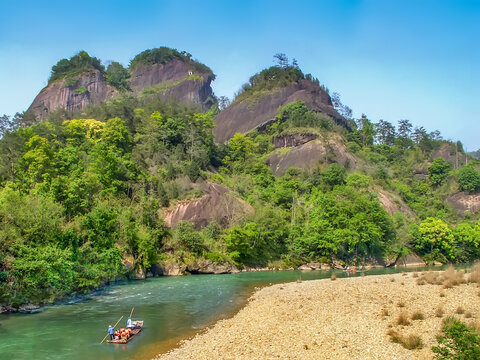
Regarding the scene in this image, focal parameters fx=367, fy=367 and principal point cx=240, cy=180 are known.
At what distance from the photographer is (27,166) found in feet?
158

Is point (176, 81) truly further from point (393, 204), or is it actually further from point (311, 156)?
point (393, 204)

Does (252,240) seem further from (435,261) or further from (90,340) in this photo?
(90,340)

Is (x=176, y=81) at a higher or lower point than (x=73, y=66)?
lower

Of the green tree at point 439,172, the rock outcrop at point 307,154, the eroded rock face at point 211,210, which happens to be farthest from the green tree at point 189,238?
the green tree at point 439,172

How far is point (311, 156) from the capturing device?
3415 inches

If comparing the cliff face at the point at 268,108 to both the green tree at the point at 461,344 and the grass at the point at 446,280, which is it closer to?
the grass at the point at 446,280

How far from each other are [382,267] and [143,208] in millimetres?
38366

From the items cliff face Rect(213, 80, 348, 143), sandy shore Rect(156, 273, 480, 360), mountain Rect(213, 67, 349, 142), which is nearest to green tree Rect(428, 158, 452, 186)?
mountain Rect(213, 67, 349, 142)

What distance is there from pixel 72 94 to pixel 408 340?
12147cm

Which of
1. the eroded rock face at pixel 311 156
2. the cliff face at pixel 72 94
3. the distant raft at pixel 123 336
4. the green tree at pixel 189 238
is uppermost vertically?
the cliff face at pixel 72 94

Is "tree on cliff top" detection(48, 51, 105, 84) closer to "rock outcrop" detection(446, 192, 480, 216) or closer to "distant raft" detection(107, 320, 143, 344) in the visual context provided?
"rock outcrop" detection(446, 192, 480, 216)

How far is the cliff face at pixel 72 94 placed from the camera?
11438cm

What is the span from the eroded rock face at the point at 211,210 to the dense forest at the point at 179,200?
1.75 meters

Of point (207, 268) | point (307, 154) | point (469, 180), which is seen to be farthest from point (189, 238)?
point (469, 180)
